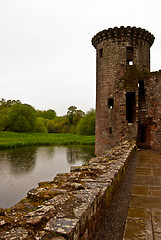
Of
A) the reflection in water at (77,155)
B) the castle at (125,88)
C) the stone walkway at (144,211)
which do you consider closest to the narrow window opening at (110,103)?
the castle at (125,88)

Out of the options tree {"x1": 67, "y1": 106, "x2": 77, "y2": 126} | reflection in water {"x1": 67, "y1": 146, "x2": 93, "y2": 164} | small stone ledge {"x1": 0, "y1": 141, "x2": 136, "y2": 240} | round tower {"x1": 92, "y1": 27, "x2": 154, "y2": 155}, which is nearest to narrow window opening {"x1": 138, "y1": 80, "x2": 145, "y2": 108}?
round tower {"x1": 92, "y1": 27, "x2": 154, "y2": 155}

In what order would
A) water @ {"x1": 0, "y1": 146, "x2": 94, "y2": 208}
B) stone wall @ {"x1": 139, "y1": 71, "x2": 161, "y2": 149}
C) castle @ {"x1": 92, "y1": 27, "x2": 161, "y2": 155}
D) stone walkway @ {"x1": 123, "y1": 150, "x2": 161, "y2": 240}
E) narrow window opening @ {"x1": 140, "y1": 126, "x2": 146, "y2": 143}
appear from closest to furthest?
stone walkway @ {"x1": 123, "y1": 150, "x2": 161, "y2": 240} → water @ {"x1": 0, "y1": 146, "x2": 94, "y2": 208} → stone wall @ {"x1": 139, "y1": 71, "x2": 161, "y2": 149} → castle @ {"x1": 92, "y1": 27, "x2": 161, "y2": 155} → narrow window opening @ {"x1": 140, "y1": 126, "x2": 146, "y2": 143}

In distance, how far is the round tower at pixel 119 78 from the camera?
40.7 feet

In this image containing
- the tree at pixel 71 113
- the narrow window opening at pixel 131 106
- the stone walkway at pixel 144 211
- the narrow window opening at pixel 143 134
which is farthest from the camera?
the tree at pixel 71 113

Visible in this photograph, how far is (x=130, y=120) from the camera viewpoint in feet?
44.4

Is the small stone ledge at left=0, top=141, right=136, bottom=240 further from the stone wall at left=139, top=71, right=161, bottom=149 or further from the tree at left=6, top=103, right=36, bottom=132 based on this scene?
the tree at left=6, top=103, right=36, bottom=132

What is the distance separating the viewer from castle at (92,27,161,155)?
1205 cm

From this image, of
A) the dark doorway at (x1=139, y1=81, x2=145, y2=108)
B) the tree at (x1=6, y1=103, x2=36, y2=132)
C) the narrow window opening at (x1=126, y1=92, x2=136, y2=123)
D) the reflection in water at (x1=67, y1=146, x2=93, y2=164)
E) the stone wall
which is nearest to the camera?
the stone wall

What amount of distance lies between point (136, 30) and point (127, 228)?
1312 centimetres

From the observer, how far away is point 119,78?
12.7 metres

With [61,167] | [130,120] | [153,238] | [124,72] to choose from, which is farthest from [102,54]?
[153,238]

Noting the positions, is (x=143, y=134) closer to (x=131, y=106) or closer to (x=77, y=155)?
(x=131, y=106)

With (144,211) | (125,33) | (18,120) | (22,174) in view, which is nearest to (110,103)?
(125,33)

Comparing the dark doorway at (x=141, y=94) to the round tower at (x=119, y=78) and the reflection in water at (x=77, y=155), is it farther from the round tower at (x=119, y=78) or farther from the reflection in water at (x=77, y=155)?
the reflection in water at (x=77, y=155)
